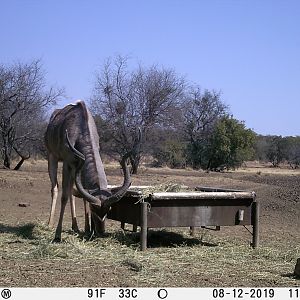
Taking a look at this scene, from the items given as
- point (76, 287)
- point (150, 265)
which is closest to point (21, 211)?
point (150, 265)

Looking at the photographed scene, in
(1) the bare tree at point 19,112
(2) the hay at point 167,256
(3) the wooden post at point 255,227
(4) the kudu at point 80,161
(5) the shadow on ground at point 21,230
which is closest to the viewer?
(2) the hay at point 167,256

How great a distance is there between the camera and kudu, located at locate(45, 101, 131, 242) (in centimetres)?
1056

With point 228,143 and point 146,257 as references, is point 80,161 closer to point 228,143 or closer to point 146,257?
point 146,257

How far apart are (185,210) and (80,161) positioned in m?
1.96

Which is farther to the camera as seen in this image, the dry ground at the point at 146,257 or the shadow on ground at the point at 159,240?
the shadow on ground at the point at 159,240

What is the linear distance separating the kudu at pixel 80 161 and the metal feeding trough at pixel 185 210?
1.39ft

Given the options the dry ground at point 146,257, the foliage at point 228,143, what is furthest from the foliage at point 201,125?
the dry ground at point 146,257

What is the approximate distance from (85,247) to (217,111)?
49863 millimetres

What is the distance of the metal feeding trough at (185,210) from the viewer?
A: 10367 mm

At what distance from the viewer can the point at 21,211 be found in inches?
613

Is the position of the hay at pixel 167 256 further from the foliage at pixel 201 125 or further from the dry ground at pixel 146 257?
the foliage at pixel 201 125

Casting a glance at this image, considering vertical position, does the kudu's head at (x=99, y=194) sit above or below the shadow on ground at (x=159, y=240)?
above

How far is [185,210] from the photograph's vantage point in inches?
420

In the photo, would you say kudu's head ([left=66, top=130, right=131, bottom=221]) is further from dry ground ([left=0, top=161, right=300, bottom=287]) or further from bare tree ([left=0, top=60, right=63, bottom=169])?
bare tree ([left=0, top=60, right=63, bottom=169])
